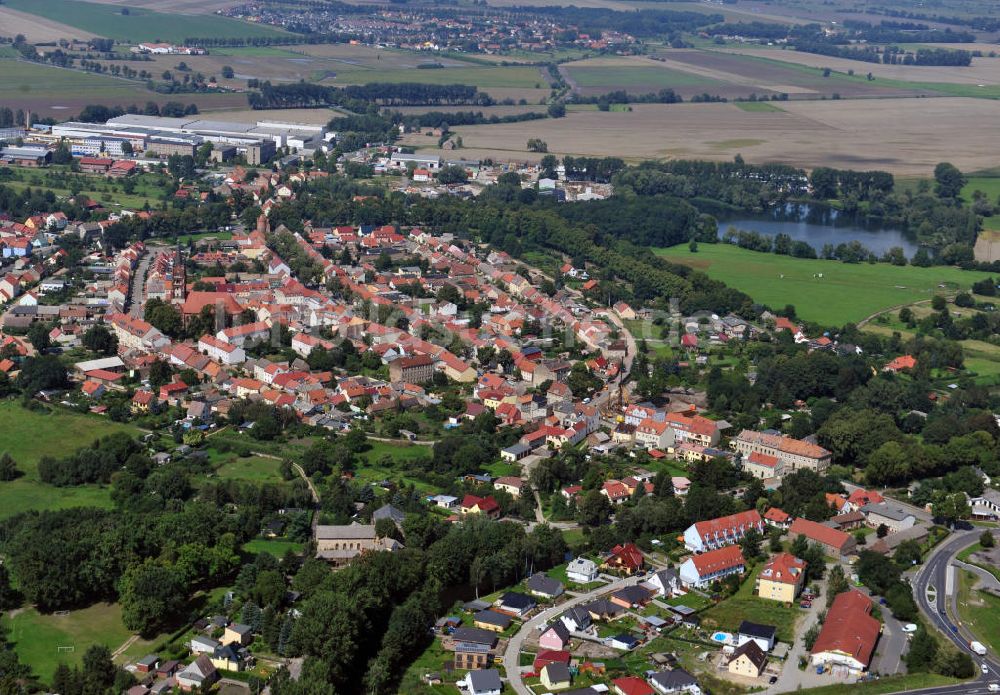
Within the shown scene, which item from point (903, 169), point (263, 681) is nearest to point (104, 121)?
point (903, 169)

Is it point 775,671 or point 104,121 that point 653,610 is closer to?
point 775,671

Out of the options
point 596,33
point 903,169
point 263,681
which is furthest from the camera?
point 596,33

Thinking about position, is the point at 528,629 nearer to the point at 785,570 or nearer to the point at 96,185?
the point at 785,570

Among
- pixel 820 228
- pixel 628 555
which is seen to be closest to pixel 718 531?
pixel 628 555

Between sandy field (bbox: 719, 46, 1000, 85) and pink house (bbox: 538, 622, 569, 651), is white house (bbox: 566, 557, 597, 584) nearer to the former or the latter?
pink house (bbox: 538, 622, 569, 651)

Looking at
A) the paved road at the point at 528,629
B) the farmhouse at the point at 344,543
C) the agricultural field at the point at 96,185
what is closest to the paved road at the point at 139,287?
the agricultural field at the point at 96,185

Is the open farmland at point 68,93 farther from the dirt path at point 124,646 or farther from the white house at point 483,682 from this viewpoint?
the white house at point 483,682
